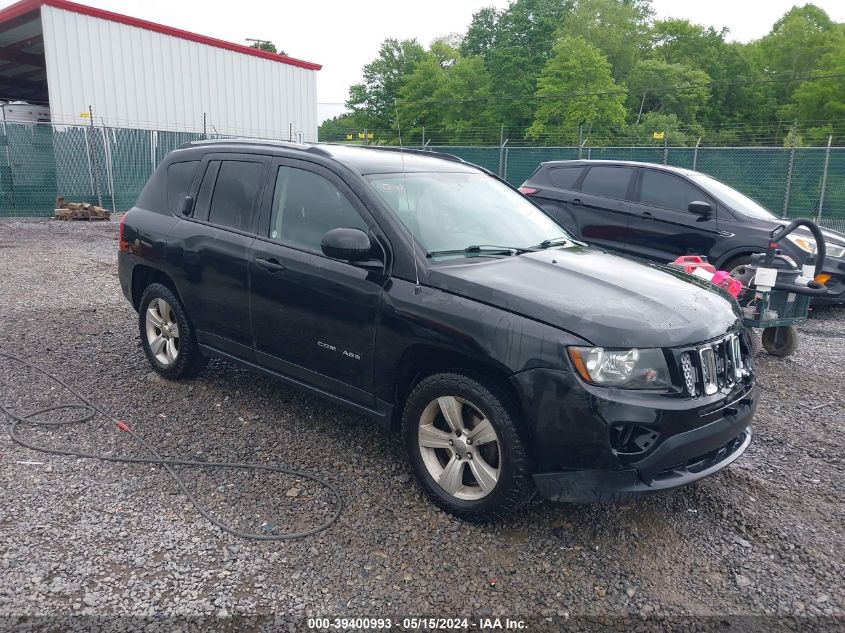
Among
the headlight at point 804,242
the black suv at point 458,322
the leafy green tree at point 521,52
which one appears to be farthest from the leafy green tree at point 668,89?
the black suv at point 458,322

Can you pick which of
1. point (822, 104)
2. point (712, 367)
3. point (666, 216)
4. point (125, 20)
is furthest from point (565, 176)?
point (822, 104)

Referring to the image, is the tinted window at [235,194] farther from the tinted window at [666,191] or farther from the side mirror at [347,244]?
the tinted window at [666,191]

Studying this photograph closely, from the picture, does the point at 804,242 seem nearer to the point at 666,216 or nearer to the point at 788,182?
the point at 666,216

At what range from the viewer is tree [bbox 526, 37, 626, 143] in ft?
150

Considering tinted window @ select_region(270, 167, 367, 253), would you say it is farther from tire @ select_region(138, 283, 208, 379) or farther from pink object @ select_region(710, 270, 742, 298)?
pink object @ select_region(710, 270, 742, 298)

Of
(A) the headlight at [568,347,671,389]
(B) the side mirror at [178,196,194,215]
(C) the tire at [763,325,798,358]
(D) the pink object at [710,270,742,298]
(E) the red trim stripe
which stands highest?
(E) the red trim stripe

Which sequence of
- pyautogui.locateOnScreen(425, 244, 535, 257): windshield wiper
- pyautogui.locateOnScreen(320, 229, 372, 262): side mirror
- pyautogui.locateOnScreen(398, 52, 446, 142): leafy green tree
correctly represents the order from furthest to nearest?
pyautogui.locateOnScreen(398, 52, 446, 142): leafy green tree, pyautogui.locateOnScreen(425, 244, 535, 257): windshield wiper, pyautogui.locateOnScreen(320, 229, 372, 262): side mirror

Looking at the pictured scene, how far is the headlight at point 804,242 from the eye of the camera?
311 inches

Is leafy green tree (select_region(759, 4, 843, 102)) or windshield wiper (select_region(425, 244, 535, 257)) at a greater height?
leafy green tree (select_region(759, 4, 843, 102))

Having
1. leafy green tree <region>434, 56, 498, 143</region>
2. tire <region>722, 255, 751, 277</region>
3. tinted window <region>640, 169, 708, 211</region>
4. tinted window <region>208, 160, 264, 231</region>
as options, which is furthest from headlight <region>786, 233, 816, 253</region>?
leafy green tree <region>434, 56, 498, 143</region>

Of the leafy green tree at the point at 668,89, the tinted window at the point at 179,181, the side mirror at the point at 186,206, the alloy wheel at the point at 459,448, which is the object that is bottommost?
the alloy wheel at the point at 459,448

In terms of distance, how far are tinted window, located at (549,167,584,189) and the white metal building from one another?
10978 millimetres

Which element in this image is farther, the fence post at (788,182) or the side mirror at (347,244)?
the fence post at (788,182)

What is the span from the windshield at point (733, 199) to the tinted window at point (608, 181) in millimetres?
880
